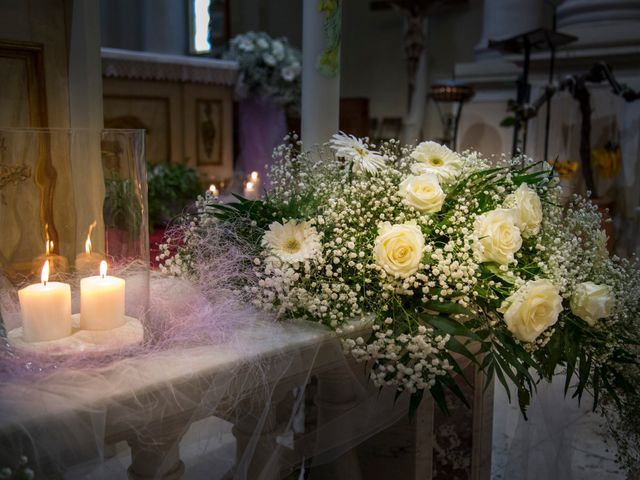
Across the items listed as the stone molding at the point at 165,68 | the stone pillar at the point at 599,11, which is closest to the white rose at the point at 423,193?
the stone molding at the point at 165,68

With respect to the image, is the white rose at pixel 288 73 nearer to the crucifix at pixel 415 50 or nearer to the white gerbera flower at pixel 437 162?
the crucifix at pixel 415 50

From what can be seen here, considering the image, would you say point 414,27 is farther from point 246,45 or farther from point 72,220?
point 72,220

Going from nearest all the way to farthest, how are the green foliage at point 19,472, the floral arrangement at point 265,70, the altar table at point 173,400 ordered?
the green foliage at point 19,472
the altar table at point 173,400
the floral arrangement at point 265,70

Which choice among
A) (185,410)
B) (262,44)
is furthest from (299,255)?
(262,44)

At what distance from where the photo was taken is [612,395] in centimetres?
163

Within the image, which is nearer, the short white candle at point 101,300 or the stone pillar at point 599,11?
the short white candle at point 101,300

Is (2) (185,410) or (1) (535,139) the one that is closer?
(2) (185,410)

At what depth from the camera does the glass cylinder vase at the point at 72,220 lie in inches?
47.9

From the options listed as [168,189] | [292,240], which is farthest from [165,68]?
[292,240]

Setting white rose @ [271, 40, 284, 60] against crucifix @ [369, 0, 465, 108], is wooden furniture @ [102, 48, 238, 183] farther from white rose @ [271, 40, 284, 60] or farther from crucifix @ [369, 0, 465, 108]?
crucifix @ [369, 0, 465, 108]

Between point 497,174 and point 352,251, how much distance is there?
1.70 feet

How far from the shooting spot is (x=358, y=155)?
5.59 ft

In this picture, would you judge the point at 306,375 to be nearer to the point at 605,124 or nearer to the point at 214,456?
the point at 214,456

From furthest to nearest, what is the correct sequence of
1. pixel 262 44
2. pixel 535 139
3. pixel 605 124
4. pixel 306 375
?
pixel 262 44 → pixel 535 139 → pixel 605 124 → pixel 306 375
